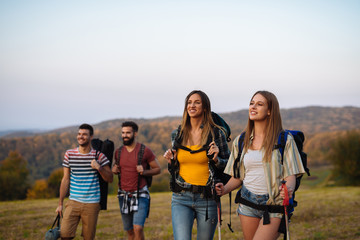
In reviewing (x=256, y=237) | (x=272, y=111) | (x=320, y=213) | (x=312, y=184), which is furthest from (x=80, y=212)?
(x=312, y=184)

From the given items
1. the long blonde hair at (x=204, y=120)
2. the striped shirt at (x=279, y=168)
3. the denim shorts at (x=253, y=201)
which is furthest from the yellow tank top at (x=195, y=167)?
the striped shirt at (x=279, y=168)

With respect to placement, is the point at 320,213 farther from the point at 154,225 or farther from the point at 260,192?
the point at 260,192

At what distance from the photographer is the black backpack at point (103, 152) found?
666cm

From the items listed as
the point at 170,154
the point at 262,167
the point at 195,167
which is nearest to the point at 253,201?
the point at 262,167

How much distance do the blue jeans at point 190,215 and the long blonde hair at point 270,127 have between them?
111cm

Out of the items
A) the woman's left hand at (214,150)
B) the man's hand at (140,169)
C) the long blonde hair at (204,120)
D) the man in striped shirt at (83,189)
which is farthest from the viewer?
the man's hand at (140,169)

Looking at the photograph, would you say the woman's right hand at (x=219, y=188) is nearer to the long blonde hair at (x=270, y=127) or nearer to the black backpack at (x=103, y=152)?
the long blonde hair at (x=270, y=127)

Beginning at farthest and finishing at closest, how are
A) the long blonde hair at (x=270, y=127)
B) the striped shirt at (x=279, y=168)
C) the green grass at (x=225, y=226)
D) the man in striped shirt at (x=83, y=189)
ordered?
the green grass at (x=225, y=226) < the man in striped shirt at (x=83, y=189) < the long blonde hair at (x=270, y=127) < the striped shirt at (x=279, y=168)

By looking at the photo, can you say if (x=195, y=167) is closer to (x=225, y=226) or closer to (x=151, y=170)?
(x=151, y=170)

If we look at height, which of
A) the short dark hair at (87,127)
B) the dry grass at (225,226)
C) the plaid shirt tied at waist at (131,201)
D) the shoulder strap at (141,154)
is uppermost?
the short dark hair at (87,127)

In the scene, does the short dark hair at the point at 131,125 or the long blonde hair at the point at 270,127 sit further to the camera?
the short dark hair at the point at 131,125

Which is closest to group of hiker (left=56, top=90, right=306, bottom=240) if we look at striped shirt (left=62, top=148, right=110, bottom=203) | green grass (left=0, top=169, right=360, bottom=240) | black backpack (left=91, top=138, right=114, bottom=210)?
striped shirt (left=62, top=148, right=110, bottom=203)

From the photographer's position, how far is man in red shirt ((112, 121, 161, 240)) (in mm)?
6711

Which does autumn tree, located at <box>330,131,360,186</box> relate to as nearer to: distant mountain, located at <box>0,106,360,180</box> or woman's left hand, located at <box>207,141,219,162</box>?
distant mountain, located at <box>0,106,360,180</box>
